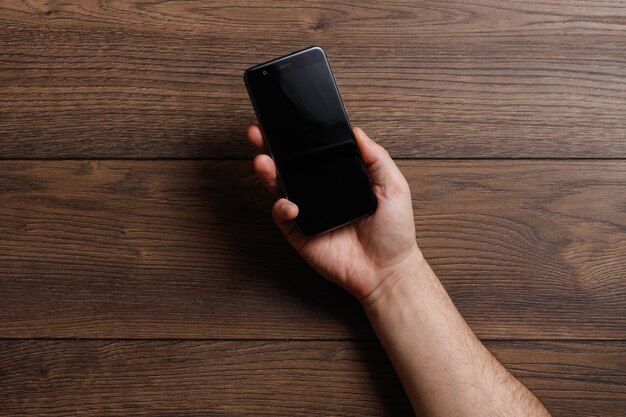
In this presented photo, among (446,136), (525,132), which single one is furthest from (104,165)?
(525,132)

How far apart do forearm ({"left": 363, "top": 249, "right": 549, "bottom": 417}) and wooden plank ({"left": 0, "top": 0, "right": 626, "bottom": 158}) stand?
174mm

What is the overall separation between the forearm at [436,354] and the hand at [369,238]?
0.06 feet

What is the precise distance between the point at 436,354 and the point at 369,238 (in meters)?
0.16

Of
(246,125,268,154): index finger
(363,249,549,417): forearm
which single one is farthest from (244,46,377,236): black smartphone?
(363,249,549,417): forearm

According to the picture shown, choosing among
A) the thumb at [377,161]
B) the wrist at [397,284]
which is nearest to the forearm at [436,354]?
the wrist at [397,284]

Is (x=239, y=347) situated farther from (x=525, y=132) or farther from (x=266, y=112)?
(x=525, y=132)

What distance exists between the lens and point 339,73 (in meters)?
0.81

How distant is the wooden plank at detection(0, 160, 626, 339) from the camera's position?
796 millimetres

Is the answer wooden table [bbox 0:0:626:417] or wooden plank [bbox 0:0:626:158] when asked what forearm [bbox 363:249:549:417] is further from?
wooden plank [bbox 0:0:626:158]

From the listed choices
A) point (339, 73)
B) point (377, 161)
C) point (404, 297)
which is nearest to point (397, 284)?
point (404, 297)

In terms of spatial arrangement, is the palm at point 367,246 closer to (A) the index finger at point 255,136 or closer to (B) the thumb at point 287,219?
(B) the thumb at point 287,219

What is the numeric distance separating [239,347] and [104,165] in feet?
0.92

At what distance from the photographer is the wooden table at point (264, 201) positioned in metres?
0.79

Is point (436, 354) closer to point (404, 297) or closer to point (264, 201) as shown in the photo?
point (404, 297)
